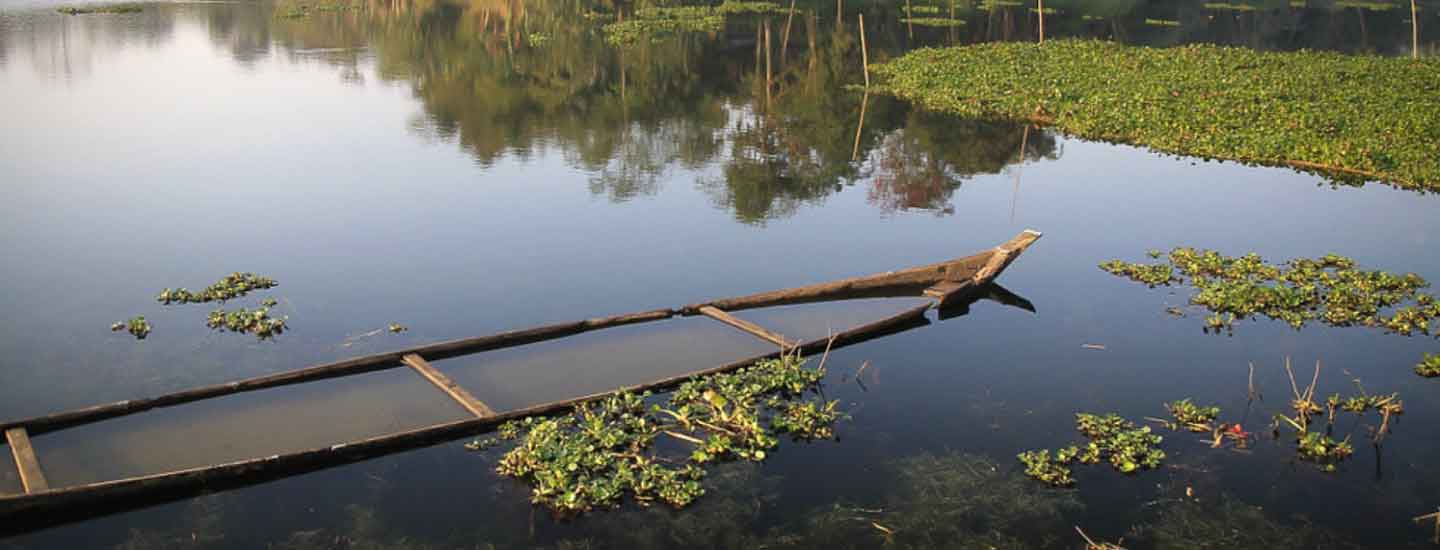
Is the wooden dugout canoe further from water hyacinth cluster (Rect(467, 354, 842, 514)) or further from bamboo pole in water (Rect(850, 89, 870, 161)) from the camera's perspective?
bamboo pole in water (Rect(850, 89, 870, 161))

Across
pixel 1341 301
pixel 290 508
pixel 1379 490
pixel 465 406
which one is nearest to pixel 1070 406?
pixel 1379 490

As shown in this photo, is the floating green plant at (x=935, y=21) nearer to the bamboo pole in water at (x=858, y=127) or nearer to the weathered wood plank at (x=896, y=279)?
the bamboo pole in water at (x=858, y=127)

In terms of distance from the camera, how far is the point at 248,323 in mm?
11961

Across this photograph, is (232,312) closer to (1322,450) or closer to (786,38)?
(1322,450)

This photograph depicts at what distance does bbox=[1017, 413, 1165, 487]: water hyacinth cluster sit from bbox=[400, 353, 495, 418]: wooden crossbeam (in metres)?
4.04

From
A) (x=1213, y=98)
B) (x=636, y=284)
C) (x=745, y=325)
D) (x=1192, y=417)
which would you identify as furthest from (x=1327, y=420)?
(x=1213, y=98)

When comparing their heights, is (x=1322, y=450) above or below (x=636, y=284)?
below

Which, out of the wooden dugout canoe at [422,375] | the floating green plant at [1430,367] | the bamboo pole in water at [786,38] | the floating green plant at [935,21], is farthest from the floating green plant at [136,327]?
the floating green plant at [935,21]

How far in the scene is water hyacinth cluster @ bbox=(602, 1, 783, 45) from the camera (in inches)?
1473

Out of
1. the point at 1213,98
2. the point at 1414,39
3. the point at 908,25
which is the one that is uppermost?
the point at 908,25

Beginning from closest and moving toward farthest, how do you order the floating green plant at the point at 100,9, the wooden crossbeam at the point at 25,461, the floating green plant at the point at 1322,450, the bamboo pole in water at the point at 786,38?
the wooden crossbeam at the point at 25,461, the floating green plant at the point at 1322,450, the bamboo pole in water at the point at 786,38, the floating green plant at the point at 100,9

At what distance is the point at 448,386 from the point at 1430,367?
8.59m

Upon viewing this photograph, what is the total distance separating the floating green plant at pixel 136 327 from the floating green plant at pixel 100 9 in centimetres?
3409

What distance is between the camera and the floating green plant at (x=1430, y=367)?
1130 cm
